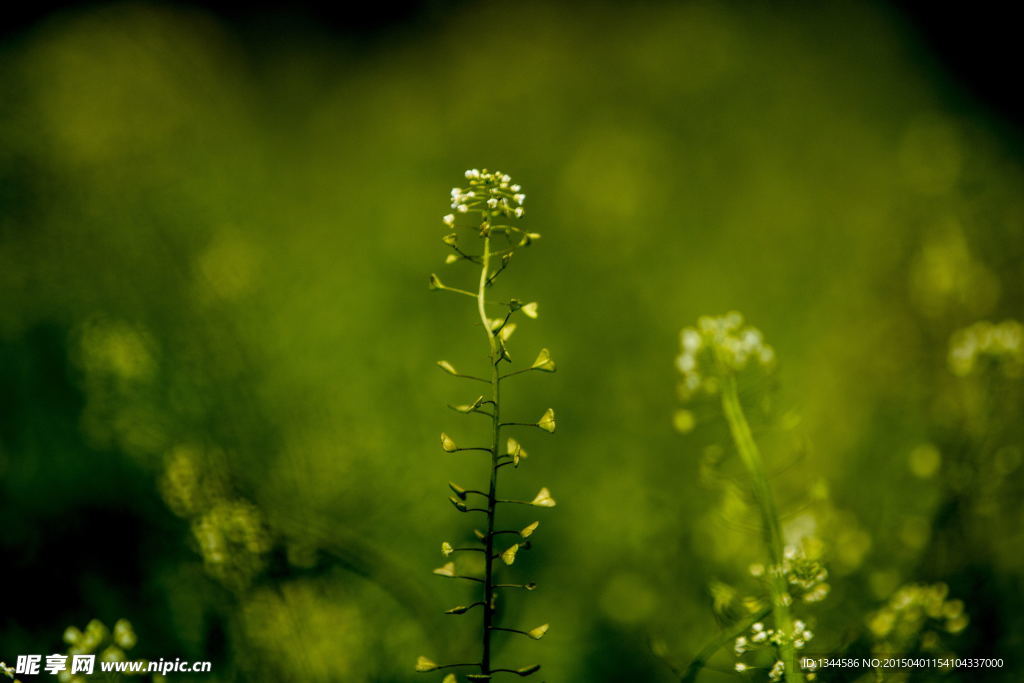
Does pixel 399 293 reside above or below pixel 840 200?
below

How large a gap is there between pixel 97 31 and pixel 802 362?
6.15 ft

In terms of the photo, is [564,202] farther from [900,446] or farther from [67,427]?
[67,427]

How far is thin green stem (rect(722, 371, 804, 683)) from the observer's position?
59 cm

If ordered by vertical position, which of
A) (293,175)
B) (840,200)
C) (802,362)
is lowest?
(802,362)

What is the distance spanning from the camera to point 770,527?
64 cm

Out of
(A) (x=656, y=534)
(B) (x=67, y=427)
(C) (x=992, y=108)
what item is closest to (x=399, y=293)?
(B) (x=67, y=427)

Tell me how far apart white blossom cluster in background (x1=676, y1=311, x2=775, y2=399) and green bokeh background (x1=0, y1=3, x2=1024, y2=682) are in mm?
79

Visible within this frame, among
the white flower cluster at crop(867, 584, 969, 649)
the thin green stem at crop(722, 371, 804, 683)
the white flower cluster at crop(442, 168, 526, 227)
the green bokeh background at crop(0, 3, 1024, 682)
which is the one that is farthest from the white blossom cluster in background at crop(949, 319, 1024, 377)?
the white flower cluster at crop(442, 168, 526, 227)

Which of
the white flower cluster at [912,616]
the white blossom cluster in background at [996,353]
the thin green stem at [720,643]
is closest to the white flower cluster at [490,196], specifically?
the thin green stem at [720,643]

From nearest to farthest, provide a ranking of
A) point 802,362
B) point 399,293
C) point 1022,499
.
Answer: point 1022,499
point 802,362
point 399,293

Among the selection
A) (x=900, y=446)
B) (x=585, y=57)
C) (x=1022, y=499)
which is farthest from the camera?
(x=585, y=57)

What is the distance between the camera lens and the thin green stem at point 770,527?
0.59 m

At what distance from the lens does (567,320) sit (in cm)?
163

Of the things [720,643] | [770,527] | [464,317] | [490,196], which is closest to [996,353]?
[770,527]
